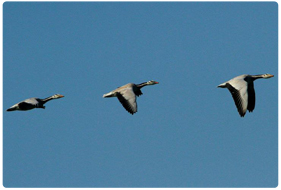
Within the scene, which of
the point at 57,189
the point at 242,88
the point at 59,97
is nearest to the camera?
the point at 57,189

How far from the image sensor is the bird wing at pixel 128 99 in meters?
47.7

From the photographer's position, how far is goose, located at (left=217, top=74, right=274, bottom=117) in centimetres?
4678

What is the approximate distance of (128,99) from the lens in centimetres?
4828

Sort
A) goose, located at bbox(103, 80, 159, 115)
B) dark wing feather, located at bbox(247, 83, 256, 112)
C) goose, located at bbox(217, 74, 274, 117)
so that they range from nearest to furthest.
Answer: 1. goose, located at bbox(217, 74, 274, 117)
2. goose, located at bbox(103, 80, 159, 115)
3. dark wing feather, located at bbox(247, 83, 256, 112)

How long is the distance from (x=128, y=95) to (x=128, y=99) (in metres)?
0.50

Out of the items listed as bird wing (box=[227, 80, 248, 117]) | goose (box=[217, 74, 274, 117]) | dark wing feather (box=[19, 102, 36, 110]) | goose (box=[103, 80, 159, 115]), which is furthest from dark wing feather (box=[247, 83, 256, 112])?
dark wing feather (box=[19, 102, 36, 110])

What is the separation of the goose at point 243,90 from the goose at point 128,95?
5.17 meters

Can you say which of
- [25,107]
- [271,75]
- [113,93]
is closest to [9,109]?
[25,107]

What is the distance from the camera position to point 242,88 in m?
47.2

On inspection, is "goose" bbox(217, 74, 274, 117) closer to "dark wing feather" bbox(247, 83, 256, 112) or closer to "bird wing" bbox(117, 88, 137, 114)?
"dark wing feather" bbox(247, 83, 256, 112)

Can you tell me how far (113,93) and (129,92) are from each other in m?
1.19

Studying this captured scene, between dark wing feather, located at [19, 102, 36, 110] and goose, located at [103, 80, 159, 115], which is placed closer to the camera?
goose, located at [103, 80, 159, 115]

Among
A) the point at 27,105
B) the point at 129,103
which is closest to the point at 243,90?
the point at 129,103

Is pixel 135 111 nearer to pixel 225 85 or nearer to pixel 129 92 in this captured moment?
pixel 129 92
